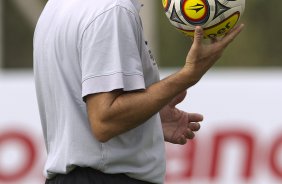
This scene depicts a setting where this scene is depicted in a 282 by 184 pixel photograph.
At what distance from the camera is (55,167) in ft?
13.9

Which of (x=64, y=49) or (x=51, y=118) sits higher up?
(x=64, y=49)

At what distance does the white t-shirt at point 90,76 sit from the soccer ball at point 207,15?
0.24 metres

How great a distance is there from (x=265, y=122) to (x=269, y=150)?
30cm

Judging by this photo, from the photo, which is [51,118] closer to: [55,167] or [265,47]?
[55,167]

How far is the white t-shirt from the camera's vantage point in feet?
13.1

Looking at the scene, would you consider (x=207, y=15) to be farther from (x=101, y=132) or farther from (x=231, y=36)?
(x=101, y=132)

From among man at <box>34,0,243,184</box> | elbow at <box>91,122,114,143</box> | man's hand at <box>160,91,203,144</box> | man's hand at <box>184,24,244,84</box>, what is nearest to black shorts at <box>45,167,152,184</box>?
man at <box>34,0,243,184</box>

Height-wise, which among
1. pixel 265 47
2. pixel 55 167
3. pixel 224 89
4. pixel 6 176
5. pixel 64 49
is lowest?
pixel 265 47

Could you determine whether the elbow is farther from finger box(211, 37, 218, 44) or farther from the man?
finger box(211, 37, 218, 44)

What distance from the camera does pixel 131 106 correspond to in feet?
13.2

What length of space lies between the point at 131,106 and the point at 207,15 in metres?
0.59

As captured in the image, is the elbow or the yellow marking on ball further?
the yellow marking on ball

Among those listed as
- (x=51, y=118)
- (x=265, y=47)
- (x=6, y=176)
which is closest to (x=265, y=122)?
(x=6, y=176)

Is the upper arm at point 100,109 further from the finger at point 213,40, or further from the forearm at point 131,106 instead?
the finger at point 213,40
